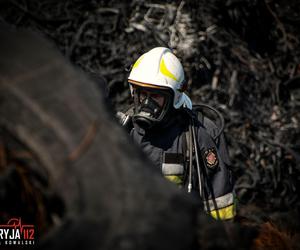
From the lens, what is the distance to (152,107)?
3145mm

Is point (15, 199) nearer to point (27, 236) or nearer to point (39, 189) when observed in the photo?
point (39, 189)

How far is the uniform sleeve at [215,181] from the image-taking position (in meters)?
2.98

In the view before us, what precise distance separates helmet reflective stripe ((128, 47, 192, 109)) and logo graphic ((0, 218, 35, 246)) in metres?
1.98

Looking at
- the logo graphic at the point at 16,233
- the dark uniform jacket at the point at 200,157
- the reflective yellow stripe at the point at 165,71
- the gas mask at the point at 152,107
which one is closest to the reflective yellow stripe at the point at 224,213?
the dark uniform jacket at the point at 200,157

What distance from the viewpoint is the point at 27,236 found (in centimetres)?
124

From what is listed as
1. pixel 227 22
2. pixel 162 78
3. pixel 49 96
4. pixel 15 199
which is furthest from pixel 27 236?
pixel 227 22

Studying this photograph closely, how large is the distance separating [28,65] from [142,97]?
2.20 meters

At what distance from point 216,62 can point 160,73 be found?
160 inches

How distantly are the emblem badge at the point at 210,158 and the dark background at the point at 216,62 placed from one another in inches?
132

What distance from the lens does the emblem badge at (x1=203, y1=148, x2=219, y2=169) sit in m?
3.10

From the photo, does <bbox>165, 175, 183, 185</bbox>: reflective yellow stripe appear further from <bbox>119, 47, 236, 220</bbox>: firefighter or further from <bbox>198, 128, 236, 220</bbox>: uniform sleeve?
<bbox>198, 128, 236, 220</bbox>: uniform sleeve

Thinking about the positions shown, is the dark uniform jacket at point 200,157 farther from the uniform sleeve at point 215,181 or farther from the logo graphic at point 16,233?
the logo graphic at point 16,233

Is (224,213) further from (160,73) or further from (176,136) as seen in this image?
(160,73)

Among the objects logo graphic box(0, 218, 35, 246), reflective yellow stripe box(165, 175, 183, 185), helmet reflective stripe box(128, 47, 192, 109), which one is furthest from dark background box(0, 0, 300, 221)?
logo graphic box(0, 218, 35, 246)
